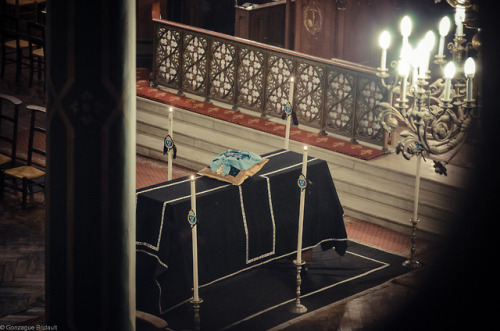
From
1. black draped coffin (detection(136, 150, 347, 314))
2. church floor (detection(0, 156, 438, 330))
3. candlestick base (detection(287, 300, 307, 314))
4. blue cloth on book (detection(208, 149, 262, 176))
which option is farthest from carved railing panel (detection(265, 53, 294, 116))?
candlestick base (detection(287, 300, 307, 314))

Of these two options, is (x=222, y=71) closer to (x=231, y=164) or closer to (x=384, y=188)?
(x=384, y=188)

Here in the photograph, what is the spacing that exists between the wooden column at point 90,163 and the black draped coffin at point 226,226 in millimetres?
2324

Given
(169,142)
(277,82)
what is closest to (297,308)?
(169,142)

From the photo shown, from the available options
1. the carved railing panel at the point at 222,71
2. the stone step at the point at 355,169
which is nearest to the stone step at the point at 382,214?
the stone step at the point at 355,169

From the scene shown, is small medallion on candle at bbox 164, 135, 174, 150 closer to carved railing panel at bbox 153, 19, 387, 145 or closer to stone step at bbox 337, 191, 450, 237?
stone step at bbox 337, 191, 450, 237

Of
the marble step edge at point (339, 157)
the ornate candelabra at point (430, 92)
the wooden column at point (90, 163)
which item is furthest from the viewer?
the marble step edge at point (339, 157)

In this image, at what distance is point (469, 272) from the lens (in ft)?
2.61

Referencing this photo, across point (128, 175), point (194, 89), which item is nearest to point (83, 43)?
point (128, 175)

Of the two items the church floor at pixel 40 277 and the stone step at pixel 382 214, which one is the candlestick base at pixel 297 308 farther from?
the stone step at pixel 382 214

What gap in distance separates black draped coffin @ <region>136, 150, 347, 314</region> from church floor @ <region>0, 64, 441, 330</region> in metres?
0.63

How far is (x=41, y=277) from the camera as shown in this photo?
5.75 m

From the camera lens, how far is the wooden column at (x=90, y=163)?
7.58ft

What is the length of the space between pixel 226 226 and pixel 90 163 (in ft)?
9.48

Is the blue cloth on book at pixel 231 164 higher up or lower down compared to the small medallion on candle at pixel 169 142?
lower down
